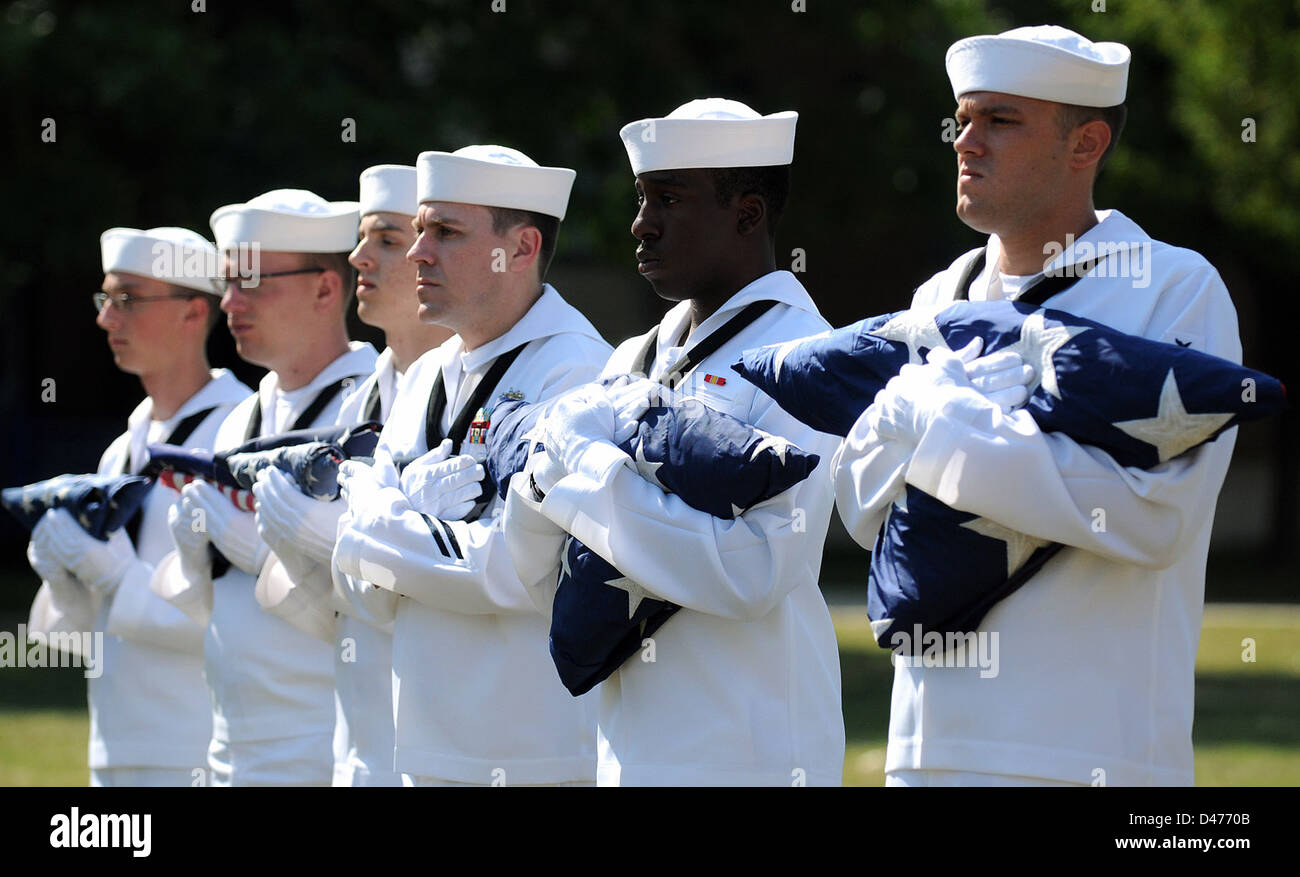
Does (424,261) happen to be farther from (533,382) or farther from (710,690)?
(710,690)

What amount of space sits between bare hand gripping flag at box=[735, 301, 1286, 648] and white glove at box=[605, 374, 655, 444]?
0.84 ft

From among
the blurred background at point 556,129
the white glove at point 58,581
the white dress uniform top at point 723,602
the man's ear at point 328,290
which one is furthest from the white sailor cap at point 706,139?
the blurred background at point 556,129

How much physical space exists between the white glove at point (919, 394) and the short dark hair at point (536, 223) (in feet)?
5.64

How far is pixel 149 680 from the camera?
690 centimetres

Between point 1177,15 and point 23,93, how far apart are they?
36.7ft

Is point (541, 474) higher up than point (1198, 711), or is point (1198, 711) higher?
point (541, 474)

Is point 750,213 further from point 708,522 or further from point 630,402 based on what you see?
point 708,522

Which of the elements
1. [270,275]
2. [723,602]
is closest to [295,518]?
[270,275]

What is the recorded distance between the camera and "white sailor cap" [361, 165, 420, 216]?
20.1 ft

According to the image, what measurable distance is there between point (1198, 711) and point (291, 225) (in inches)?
316

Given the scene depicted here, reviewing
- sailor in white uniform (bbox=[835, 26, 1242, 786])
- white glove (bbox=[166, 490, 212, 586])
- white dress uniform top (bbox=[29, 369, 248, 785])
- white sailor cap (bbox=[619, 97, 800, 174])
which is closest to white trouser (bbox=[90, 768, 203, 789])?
white dress uniform top (bbox=[29, 369, 248, 785])

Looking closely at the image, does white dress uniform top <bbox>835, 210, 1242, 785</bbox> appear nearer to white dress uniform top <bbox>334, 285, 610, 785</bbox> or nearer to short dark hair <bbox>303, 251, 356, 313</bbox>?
white dress uniform top <bbox>334, 285, 610, 785</bbox>

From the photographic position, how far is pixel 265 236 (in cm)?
671

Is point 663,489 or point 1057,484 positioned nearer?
point 1057,484
